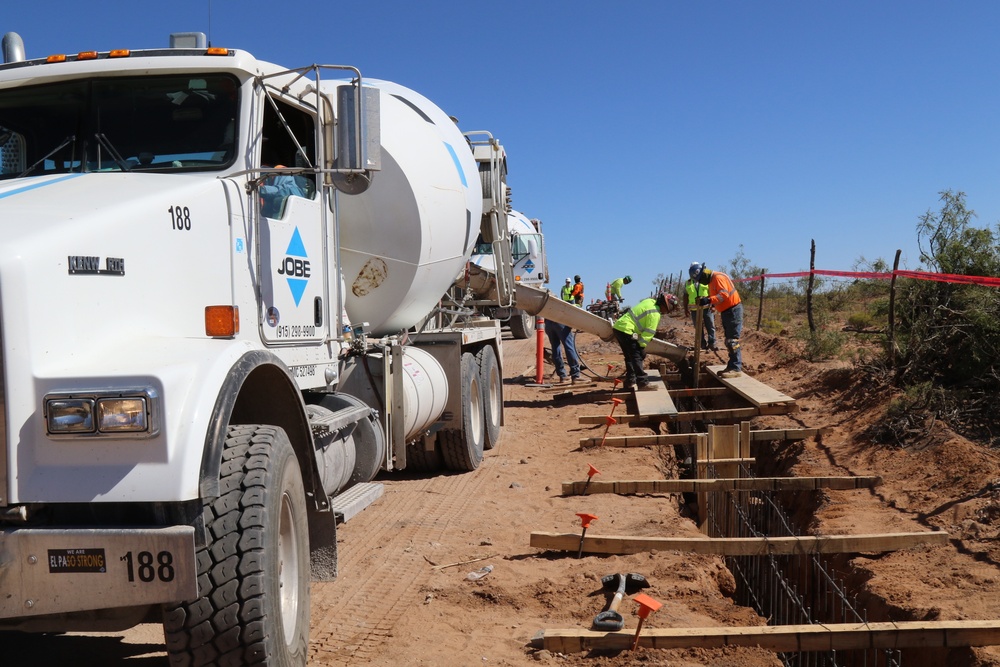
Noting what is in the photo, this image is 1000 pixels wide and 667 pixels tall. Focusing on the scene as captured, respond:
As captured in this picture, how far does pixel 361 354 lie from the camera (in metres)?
6.25

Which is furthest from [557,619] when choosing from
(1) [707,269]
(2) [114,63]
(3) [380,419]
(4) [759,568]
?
(1) [707,269]

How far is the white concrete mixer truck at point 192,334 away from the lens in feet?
9.49

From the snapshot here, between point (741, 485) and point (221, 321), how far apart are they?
4.63 m

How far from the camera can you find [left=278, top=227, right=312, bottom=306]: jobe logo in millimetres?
4852

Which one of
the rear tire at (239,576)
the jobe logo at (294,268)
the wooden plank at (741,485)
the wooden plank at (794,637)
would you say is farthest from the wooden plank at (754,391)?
the rear tire at (239,576)

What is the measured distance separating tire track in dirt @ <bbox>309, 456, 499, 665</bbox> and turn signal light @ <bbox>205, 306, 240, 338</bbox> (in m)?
1.70

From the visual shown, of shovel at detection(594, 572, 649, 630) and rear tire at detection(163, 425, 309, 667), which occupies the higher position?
rear tire at detection(163, 425, 309, 667)

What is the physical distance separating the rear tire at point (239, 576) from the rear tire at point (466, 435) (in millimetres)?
5274

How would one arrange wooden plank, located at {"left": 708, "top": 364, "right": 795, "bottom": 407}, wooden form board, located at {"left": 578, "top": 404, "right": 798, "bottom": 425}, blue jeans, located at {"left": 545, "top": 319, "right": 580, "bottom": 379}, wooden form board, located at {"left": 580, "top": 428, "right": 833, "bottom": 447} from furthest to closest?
blue jeans, located at {"left": 545, "top": 319, "right": 580, "bottom": 379}
wooden plank, located at {"left": 708, "top": 364, "right": 795, "bottom": 407}
wooden form board, located at {"left": 578, "top": 404, "right": 798, "bottom": 425}
wooden form board, located at {"left": 580, "top": 428, "right": 833, "bottom": 447}

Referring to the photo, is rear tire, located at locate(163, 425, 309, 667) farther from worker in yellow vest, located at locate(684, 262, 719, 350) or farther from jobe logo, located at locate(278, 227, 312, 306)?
worker in yellow vest, located at locate(684, 262, 719, 350)

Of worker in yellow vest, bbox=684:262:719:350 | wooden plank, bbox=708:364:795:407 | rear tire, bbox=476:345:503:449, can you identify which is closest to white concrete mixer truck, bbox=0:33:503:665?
rear tire, bbox=476:345:503:449

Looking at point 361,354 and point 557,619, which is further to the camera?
point 361,354

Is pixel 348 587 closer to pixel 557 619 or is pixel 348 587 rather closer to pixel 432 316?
pixel 557 619

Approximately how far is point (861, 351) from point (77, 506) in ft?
35.4
